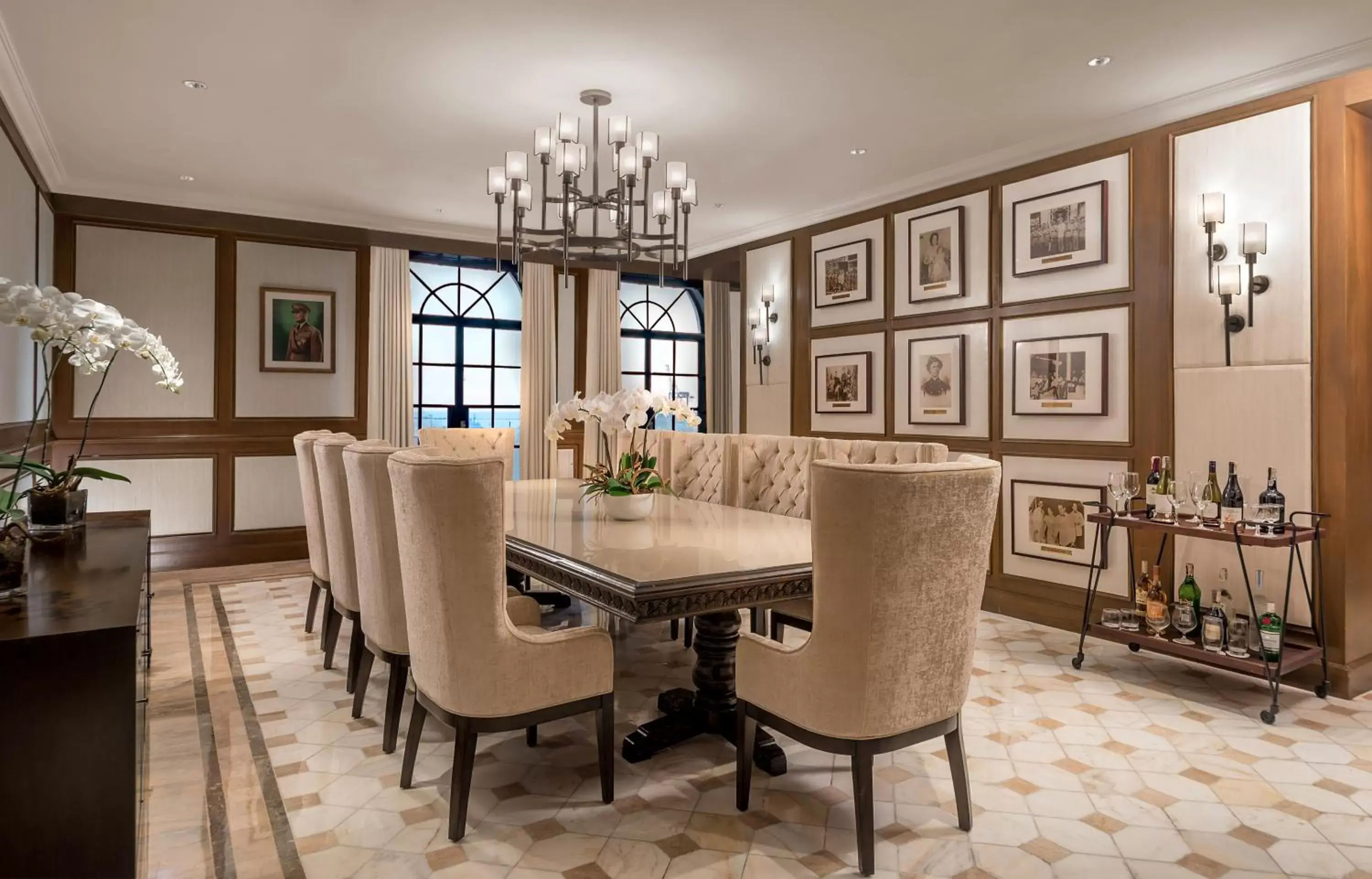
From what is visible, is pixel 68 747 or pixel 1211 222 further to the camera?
pixel 1211 222

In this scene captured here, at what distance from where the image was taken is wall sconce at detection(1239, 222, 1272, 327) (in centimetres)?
369

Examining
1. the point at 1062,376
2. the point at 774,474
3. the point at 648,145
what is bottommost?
the point at 774,474

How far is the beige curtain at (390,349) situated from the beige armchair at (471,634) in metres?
4.91

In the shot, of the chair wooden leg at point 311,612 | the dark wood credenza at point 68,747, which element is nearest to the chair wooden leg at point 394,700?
the dark wood credenza at point 68,747

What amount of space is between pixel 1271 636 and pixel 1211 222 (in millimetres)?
1897

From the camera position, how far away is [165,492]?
6215 millimetres

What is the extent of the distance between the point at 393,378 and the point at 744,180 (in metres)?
3.50

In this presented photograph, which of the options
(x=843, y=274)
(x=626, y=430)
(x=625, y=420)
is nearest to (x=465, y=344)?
(x=843, y=274)

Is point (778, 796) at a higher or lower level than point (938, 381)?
lower

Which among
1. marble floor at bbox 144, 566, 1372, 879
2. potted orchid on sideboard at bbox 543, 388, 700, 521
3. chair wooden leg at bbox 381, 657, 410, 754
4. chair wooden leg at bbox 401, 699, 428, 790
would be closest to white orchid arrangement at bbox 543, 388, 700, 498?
potted orchid on sideboard at bbox 543, 388, 700, 521

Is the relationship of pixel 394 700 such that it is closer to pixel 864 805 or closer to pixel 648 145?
pixel 864 805

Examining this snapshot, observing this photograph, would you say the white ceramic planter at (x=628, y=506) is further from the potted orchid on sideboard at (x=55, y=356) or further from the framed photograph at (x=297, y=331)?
the framed photograph at (x=297, y=331)

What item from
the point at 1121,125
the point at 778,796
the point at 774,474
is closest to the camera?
the point at 778,796

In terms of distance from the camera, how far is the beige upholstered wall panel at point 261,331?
6.47 meters
